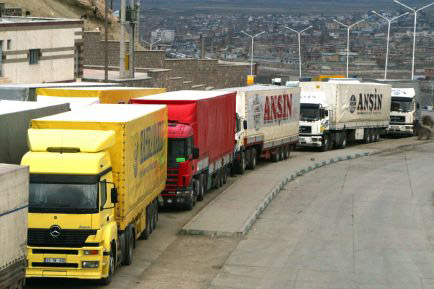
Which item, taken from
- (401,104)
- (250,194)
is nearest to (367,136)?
(401,104)

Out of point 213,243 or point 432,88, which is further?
point 432,88

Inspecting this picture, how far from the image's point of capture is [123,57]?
193 feet

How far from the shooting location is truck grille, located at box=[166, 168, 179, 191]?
34.2 metres

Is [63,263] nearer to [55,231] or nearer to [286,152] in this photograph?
[55,231]

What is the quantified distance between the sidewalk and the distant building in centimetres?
1427

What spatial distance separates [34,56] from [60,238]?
3736cm

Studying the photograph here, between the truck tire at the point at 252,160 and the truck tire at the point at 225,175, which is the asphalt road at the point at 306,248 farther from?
the truck tire at the point at 252,160

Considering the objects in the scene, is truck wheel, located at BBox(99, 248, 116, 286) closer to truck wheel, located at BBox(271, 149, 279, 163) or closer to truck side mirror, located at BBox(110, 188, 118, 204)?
truck side mirror, located at BBox(110, 188, 118, 204)

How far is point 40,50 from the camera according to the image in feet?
196

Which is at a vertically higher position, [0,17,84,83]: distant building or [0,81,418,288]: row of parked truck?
[0,17,84,83]: distant building

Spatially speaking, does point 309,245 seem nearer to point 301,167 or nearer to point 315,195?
point 315,195

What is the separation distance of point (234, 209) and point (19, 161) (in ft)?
35.1

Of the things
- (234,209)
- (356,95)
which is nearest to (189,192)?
(234,209)

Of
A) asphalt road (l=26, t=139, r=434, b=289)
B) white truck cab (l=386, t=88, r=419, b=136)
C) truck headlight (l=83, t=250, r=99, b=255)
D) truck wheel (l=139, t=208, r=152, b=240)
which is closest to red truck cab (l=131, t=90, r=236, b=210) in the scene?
asphalt road (l=26, t=139, r=434, b=289)
